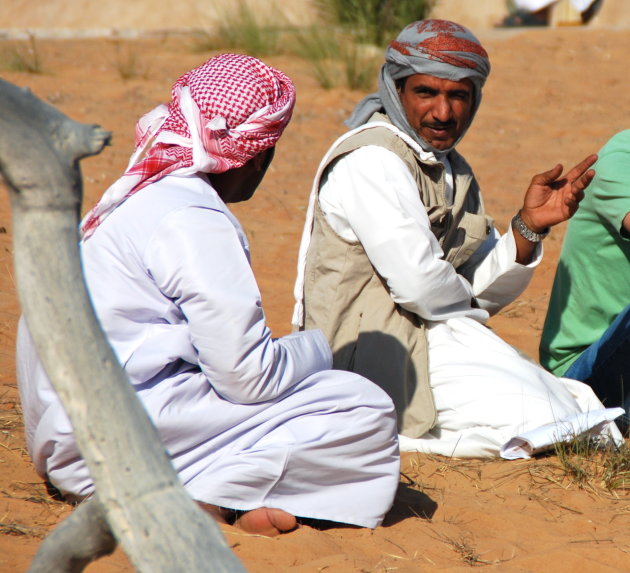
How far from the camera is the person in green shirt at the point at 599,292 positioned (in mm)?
4383

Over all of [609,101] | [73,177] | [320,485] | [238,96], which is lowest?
[609,101]

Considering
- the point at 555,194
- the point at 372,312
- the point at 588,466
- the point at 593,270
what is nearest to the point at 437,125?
the point at 555,194

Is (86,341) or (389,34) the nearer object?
(86,341)

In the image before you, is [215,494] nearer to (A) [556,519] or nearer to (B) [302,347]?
(B) [302,347]

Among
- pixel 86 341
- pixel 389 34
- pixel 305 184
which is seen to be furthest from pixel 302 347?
pixel 389 34

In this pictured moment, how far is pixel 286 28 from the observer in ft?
39.2

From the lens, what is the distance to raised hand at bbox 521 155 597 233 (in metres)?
→ 4.18

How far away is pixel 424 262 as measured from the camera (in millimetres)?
4023

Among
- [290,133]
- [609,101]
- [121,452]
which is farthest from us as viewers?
[609,101]

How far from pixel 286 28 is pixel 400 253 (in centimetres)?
842

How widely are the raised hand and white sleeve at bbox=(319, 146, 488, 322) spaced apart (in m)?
0.43

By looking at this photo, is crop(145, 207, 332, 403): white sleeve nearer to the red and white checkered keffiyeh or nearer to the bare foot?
the red and white checkered keffiyeh

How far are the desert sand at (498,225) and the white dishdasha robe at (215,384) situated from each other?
15cm

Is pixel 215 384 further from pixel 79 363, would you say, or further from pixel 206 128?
pixel 79 363
